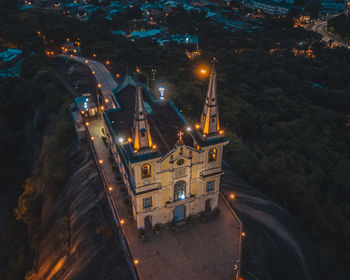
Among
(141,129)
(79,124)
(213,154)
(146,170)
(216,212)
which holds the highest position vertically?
(141,129)

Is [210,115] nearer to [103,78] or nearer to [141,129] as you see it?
[141,129]

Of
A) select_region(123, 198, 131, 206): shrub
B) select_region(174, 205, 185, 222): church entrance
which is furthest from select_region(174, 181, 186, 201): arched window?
select_region(123, 198, 131, 206): shrub

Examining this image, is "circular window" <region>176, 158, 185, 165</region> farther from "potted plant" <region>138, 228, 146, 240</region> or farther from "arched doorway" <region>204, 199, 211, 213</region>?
"potted plant" <region>138, 228, 146, 240</region>

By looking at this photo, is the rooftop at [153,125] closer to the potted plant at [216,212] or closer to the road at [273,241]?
the potted plant at [216,212]

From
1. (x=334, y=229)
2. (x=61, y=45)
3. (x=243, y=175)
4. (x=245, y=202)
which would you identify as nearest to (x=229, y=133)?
(x=243, y=175)

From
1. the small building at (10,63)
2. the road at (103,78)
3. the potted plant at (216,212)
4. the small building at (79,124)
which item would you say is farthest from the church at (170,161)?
the small building at (10,63)

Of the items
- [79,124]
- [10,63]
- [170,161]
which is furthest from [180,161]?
[10,63]
